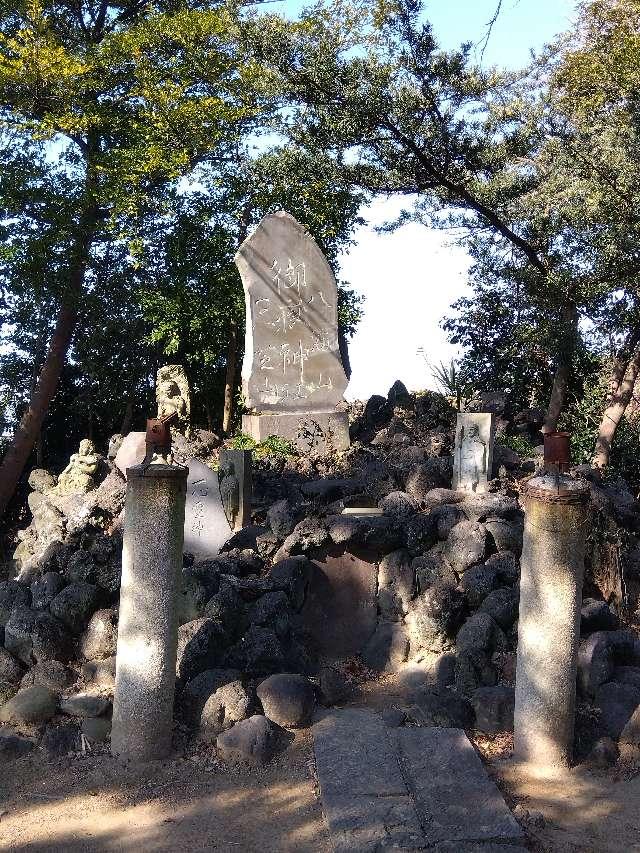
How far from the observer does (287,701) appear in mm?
5891

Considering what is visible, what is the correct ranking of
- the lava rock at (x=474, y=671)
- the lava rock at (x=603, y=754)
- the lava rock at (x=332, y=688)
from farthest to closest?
the lava rock at (x=474, y=671)
the lava rock at (x=332, y=688)
the lava rock at (x=603, y=754)

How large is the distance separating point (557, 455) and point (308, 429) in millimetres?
5236

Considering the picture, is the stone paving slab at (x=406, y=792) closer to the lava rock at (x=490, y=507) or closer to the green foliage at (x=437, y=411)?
the lava rock at (x=490, y=507)

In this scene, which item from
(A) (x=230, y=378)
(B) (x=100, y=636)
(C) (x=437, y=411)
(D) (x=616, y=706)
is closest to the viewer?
(D) (x=616, y=706)

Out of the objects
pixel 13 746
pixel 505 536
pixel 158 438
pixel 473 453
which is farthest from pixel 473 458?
pixel 13 746

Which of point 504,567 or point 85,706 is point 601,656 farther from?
point 85,706

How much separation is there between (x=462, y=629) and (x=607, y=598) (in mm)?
2089

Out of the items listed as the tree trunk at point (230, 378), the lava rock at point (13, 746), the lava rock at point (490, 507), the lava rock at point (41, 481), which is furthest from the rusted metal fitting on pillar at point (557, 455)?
the tree trunk at point (230, 378)

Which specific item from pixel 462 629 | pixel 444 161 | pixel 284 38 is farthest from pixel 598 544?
pixel 284 38

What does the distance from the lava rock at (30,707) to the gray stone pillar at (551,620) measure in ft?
10.5

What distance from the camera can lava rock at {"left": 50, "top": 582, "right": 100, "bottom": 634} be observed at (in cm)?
684

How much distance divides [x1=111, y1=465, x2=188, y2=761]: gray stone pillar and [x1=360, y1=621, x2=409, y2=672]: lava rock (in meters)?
2.20

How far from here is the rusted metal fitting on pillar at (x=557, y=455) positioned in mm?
5609

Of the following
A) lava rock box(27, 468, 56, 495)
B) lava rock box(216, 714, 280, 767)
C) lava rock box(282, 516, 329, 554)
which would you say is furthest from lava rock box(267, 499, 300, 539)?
lava rock box(27, 468, 56, 495)
